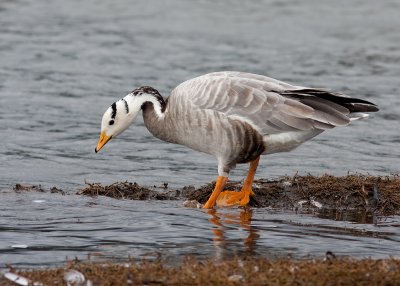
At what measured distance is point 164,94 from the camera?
17.5m

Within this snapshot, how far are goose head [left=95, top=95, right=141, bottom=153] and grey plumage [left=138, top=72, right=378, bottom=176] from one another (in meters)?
0.47

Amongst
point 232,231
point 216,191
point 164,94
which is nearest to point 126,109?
point 216,191

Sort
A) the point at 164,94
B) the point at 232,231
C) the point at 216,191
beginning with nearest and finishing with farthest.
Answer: the point at 232,231 < the point at 216,191 < the point at 164,94

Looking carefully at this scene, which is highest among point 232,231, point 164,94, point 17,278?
point 164,94

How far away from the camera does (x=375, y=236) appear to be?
8984mm

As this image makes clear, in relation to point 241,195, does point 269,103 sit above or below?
above

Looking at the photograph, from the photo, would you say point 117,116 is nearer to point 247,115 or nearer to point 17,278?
point 247,115

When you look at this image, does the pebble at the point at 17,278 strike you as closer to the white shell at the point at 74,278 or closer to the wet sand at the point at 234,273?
the wet sand at the point at 234,273

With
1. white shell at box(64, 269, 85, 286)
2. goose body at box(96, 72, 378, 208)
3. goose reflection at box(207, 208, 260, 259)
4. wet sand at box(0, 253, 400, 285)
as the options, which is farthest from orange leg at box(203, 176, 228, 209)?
white shell at box(64, 269, 85, 286)

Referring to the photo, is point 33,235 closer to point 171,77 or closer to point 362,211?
point 362,211

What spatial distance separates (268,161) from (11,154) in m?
3.87

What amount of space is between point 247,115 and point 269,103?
0.30 meters

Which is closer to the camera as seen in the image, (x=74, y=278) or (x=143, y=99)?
(x=74, y=278)

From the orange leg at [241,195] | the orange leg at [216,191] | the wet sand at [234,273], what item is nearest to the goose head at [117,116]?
the orange leg at [216,191]
